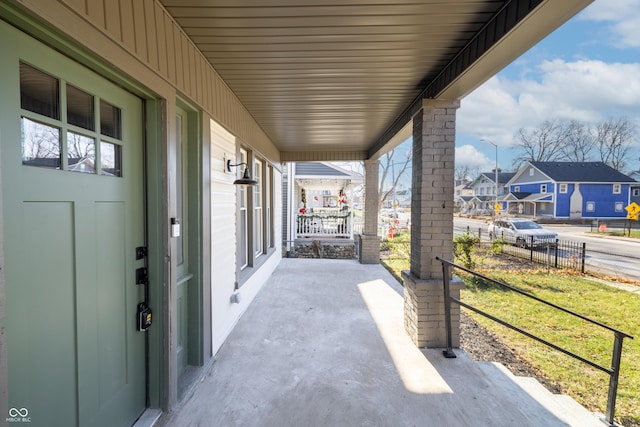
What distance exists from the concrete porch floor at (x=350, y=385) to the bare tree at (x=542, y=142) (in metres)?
37.0

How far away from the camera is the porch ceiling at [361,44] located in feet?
5.84

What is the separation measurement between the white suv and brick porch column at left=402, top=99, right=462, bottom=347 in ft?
30.8

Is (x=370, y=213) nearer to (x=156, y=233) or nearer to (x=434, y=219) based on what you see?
(x=434, y=219)

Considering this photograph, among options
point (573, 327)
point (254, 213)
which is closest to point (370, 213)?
point (254, 213)

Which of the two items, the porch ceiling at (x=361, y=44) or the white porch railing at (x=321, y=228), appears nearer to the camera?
the porch ceiling at (x=361, y=44)

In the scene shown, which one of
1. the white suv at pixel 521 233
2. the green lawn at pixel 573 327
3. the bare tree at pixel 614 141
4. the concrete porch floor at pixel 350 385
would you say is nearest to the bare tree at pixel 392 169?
the white suv at pixel 521 233

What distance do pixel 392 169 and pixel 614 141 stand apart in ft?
78.2

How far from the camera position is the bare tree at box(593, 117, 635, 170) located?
2803cm

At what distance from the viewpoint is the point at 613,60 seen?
29188mm

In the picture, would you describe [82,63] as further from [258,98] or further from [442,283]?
[442,283]

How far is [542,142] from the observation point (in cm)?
3125

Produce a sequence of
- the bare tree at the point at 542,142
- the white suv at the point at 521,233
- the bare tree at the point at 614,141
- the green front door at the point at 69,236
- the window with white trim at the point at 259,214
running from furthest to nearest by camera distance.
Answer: the bare tree at the point at 542,142, the bare tree at the point at 614,141, the white suv at the point at 521,233, the window with white trim at the point at 259,214, the green front door at the point at 69,236

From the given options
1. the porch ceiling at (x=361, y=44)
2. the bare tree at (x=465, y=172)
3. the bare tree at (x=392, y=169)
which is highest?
the bare tree at (x=465, y=172)

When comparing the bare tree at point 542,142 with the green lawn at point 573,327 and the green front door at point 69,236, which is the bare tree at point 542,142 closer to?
the green lawn at point 573,327
